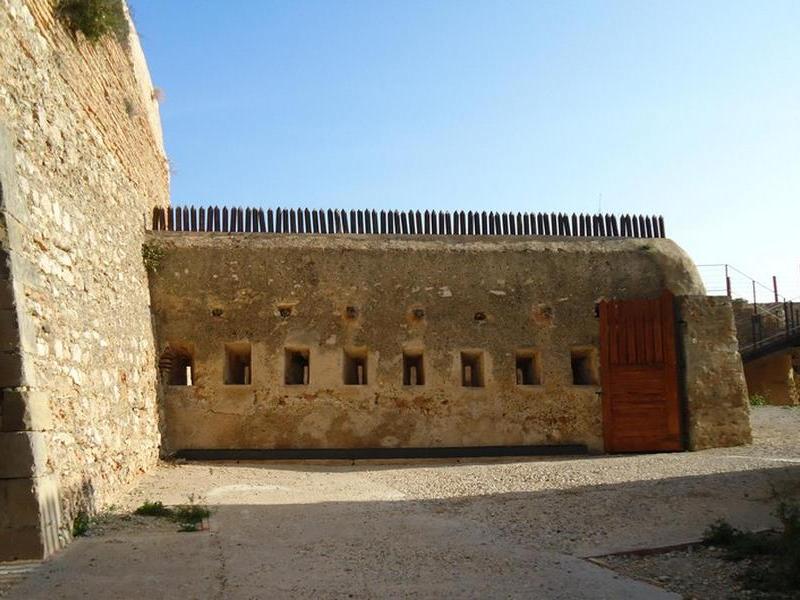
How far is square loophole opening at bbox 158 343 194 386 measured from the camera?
460 inches

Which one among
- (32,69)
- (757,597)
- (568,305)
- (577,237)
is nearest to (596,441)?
(568,305)

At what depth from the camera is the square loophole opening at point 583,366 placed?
1261 centimetres

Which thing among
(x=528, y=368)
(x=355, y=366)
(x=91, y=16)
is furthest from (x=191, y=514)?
(x=528, y=368)

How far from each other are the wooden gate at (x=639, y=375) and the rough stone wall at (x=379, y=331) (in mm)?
239

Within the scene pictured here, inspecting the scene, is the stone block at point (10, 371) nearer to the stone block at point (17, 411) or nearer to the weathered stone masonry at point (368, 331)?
the stone block at point (17, 411)

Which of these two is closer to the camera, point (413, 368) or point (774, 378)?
point (413, 368)

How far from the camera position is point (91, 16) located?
777 centimetres

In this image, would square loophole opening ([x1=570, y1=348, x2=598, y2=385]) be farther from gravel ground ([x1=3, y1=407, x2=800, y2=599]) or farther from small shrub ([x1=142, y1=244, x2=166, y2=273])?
small shrub ([x1=142, y1=244, x2=166, y2=273])

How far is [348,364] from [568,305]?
366cm

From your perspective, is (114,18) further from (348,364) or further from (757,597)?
(757,597)

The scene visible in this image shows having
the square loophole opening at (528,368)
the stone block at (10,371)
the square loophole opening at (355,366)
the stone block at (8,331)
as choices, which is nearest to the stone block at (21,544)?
the stone block at (10,371)

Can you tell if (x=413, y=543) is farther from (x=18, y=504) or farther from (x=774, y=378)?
(x=774, y=378)

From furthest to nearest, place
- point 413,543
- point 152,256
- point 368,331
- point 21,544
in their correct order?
point 368,331 < point 152,256 < point 413,543 < point 21,544

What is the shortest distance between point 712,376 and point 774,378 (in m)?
8.95
